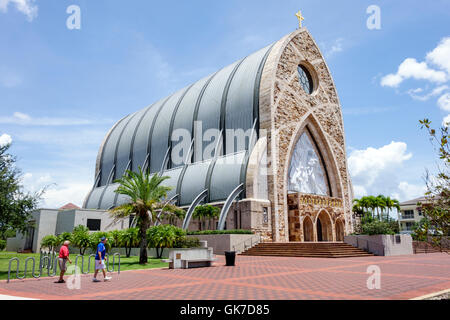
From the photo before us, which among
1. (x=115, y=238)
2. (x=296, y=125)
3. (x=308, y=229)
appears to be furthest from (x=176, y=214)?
(x=296, y=125)

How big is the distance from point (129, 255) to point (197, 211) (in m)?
7.48

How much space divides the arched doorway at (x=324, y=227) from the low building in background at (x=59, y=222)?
21934 millimetres

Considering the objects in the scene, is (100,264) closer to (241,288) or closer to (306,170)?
(241,288)

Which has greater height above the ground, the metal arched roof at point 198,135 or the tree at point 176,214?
the metal arched roof at point 198,135

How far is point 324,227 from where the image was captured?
3653cm

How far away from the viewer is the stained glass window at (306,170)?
36.3m

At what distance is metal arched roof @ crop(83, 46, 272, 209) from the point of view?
3503 centimetres

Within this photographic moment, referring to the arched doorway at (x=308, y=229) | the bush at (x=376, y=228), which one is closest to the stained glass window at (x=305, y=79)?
the arched doorway at (x=308, y=229)

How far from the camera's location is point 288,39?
123ft

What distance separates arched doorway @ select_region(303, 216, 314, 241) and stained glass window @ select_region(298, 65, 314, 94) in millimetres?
→ 16026

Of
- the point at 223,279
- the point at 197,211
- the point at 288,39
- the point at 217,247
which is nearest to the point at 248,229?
the point at 217,247

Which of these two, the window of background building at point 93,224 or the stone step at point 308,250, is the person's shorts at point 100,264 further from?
the window of background building at point 93,224

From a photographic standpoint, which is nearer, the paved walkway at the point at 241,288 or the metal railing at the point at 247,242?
the paved walkway at the point at 241,288

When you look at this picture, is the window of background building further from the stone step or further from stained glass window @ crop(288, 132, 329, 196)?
stained glass window @ crop(288, 132, 329, 196)
